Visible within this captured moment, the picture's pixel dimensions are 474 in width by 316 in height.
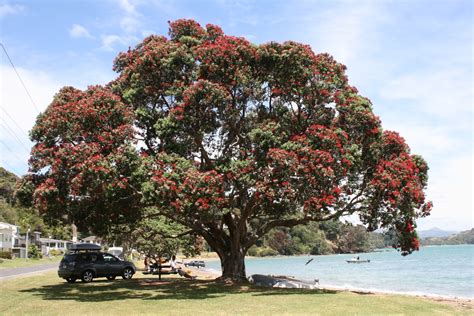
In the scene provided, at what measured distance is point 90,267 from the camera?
28312 millimetres

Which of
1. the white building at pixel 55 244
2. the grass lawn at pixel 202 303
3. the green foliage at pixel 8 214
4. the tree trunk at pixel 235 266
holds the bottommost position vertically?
the white building at pixel 55 244

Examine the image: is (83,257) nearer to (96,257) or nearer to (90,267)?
(90,267)

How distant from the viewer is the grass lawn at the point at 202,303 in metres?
15.0

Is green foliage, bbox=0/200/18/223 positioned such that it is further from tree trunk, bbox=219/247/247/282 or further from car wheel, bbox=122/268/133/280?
tree trunk, bbox=219/247/247/282

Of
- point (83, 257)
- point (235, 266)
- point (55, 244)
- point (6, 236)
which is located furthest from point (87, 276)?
point (55, 244)

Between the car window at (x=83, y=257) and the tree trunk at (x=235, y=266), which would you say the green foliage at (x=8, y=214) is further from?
the tree trunk at (x=235, y=266)

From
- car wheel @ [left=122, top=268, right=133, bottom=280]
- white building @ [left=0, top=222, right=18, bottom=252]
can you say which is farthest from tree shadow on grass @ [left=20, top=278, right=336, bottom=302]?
white building @ [left=0, top=222, right=18, bottom=252]

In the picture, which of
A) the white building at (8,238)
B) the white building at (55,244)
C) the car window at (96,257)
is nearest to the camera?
the car window at (96,257)

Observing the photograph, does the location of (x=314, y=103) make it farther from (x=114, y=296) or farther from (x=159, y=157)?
(x=114, y=296)

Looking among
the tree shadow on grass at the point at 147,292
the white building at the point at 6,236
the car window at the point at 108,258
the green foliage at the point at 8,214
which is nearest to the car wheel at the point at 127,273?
the car window at the point at 108,258

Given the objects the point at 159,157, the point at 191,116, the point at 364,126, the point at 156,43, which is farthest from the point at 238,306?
the point at 156,43

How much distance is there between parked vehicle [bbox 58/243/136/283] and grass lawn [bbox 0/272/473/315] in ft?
17.0

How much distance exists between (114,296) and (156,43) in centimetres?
1139

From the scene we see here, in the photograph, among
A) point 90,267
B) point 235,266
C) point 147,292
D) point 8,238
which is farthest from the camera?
point 8,238
